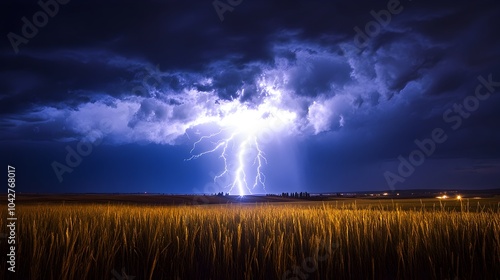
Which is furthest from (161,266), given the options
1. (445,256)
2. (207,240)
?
(445,256)

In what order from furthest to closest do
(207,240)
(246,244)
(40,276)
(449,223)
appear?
(449,223), (207,240), (246,244), (40,276)

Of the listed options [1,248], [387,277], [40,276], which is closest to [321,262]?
[387,277]

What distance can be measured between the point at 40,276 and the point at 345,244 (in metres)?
3.72

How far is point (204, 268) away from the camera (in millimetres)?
4590

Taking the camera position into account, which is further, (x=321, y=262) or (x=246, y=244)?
(x=246, y=244)

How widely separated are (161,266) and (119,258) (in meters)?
0.68

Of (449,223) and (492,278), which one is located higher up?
(449,223)

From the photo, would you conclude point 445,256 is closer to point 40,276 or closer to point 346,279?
point 346,279

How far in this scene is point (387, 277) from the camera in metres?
4.58

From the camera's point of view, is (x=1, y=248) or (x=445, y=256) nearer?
(x=445, y=256)

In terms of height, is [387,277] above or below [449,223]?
below

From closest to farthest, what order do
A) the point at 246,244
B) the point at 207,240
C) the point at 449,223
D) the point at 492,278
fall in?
the point at 492,278
the point at 246,244
the point at 207,240
the point at 449,223

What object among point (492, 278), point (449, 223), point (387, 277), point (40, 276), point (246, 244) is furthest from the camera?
point (449, 223)

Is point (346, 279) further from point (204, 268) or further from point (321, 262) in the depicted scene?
point (204, 268)
